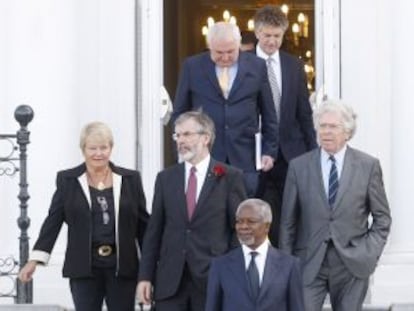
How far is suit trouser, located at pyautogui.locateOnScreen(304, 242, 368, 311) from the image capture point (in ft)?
32.0

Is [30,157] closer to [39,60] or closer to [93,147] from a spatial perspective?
[39,60]

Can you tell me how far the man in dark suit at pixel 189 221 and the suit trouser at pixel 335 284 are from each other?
1.83ft

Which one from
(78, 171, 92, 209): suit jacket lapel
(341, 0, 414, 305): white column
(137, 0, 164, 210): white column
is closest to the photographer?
(78, 171, 92, 209): suit jacket lapel

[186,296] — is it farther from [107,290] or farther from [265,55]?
[265,55]

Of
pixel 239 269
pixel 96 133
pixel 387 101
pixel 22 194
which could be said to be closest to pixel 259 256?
pixel 239 269

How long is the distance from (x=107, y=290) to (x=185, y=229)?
779mm

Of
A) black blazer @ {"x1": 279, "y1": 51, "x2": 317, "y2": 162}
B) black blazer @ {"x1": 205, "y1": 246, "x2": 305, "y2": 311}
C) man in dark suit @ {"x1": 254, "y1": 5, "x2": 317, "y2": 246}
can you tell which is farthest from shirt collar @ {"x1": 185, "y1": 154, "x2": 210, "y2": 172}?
black blazer @ {"x1": 279, "y1": 51, "x2": 317, "y2": 162}

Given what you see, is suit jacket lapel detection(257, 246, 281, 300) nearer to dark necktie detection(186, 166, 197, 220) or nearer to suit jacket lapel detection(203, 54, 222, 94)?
dark necktie detection(186, 166, 197, 220)

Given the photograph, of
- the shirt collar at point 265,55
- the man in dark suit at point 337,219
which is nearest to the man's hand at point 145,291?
the man in dark suit at point 337,219

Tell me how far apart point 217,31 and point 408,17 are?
7.76ft

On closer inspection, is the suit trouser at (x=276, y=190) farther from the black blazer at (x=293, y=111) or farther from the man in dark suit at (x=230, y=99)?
the man in dark suit at (x=230, y=99)

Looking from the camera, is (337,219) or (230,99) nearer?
(337,219)

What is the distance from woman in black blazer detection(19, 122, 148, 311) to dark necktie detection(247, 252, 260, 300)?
58.5 inches

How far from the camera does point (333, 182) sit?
9.84 metres
